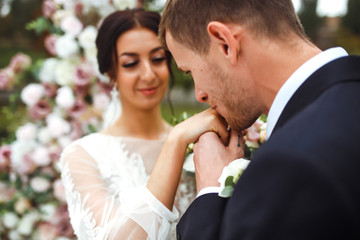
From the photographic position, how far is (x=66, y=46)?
12.4 feet

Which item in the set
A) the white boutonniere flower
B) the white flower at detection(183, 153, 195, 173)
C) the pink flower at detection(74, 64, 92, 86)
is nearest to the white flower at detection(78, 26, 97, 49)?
the pink flower at detection(74, 64, 92, 86)

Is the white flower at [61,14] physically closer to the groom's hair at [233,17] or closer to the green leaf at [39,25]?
the green leaf at [39,25]

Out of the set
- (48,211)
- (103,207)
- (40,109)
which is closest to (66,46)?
(40,109)

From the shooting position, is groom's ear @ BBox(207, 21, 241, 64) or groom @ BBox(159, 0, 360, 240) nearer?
groom @ BBox(159, 0, 360, 240)

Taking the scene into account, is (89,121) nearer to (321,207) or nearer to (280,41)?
(280,41)

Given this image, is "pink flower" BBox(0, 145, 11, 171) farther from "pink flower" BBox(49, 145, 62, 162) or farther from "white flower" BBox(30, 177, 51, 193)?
"pink flower" BBox(49, 145, 62, 162)

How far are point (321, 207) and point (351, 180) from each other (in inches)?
4.5

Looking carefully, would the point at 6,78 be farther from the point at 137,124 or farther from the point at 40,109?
the point at 137,124

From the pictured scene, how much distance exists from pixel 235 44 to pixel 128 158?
147 cm

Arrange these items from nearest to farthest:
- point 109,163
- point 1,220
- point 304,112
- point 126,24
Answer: point 304,112 → point 109,163 → point 126,24 → point 1,220

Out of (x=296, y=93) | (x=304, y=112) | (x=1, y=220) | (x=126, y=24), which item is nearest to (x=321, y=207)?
(x=304, y=112)

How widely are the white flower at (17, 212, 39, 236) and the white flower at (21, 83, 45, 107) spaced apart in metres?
1.09

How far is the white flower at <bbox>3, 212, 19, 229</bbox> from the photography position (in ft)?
13.0

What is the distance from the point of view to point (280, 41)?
4.96ft
